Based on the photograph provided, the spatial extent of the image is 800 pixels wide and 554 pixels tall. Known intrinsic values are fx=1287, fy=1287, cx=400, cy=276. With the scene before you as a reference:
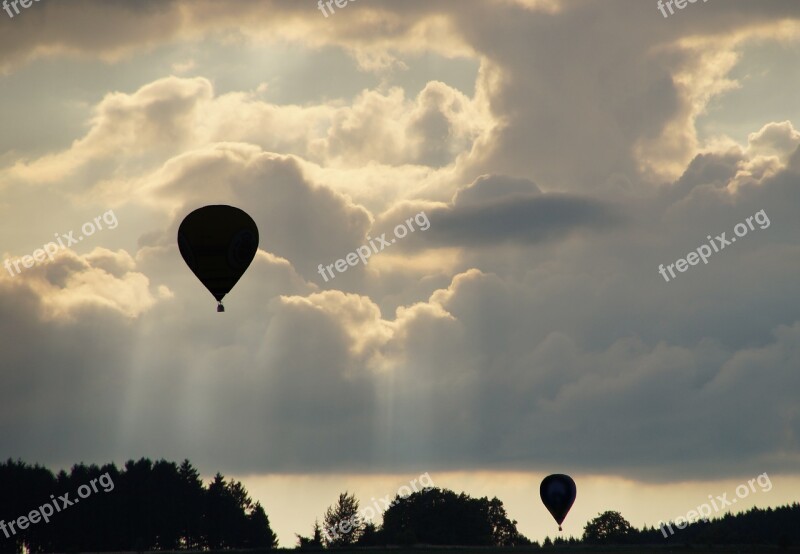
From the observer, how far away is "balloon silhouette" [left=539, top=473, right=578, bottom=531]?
144m

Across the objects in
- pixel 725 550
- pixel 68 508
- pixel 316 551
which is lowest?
pixel 725 550

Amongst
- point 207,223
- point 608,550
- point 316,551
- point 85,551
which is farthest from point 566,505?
point 85,551

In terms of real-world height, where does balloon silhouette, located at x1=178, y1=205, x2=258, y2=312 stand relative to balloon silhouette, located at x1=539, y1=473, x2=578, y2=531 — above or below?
above

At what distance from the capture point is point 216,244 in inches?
3799

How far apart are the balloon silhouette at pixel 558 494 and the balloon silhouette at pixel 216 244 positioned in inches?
2381

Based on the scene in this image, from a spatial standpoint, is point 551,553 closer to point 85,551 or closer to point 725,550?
point 725,550

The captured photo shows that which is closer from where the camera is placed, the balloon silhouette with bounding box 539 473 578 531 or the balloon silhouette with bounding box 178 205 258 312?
the balloon silhouette with bounding box 178 205 258 312

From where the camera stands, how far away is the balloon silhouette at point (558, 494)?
144175 mm

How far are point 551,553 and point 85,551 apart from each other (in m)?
72.3

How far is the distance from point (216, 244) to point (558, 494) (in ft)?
211

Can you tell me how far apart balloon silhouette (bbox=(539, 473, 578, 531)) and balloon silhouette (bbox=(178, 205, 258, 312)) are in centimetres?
6049

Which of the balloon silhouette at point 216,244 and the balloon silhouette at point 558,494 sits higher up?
the balloon silhouette at point 216,244

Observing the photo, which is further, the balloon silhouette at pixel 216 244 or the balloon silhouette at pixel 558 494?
the balloon silhouette at pixel 558 494

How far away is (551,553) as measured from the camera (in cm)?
18075
